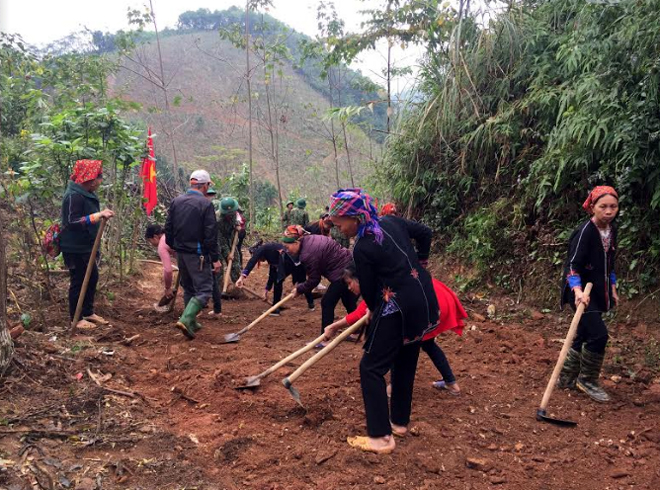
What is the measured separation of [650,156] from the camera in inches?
202

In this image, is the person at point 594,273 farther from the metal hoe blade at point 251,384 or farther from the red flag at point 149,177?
the red flag at point 149,177

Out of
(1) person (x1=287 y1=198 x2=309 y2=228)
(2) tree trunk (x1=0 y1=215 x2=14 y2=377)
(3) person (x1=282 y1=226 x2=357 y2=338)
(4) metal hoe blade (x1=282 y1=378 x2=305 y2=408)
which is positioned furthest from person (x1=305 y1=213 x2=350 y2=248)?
(2) tree trunk (x1=0 y1=215 x2=14 y2=377)

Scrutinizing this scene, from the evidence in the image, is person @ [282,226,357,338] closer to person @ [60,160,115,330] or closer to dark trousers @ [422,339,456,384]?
dark trousers @ [422,339,456,384]

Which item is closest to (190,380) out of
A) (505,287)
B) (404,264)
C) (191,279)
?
(191,279)

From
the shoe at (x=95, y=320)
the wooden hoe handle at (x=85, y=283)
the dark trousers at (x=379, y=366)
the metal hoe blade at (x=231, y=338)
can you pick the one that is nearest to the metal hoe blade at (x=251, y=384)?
the dark trousers at (x=379, y=366)

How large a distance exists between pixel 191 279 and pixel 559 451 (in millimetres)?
3938

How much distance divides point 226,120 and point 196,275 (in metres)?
39.2

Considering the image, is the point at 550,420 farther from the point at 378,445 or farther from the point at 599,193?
the point at 599,193

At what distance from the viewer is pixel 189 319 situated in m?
5.24

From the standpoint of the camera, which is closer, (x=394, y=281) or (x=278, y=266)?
(x=394, y=281)

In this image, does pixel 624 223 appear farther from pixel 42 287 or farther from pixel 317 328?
pixel 42 287

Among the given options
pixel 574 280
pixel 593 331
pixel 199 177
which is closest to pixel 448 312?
pixel 574 280

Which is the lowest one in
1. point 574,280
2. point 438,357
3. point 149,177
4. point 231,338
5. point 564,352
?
point 231,338

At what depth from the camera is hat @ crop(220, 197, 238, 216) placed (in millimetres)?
7055
